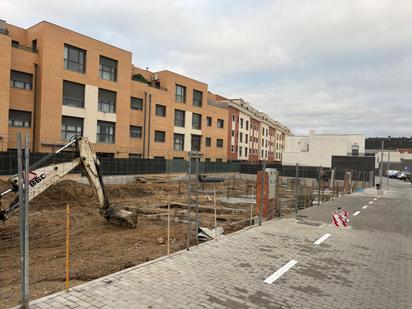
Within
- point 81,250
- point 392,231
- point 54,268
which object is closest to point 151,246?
point 81,250

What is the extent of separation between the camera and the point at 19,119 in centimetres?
2712

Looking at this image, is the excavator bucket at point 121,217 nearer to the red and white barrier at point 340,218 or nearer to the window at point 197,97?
the red and white barrier at point 340,218

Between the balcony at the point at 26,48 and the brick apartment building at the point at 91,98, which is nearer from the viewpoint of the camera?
the brick apartment building at the point at 91,98

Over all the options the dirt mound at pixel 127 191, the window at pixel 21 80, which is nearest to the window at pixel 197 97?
the dirt mound at pixel 127 191

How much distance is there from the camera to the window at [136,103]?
125ft

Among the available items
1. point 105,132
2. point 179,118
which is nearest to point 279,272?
point 105,132

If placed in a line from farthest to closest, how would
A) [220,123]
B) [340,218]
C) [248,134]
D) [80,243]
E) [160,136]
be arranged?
1. [248,134]
2. [220,123]
3. [160,136]
4. [340,218]
5. [80,243]

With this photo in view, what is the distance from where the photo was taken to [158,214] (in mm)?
14875

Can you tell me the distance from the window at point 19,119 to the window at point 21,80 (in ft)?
6.84

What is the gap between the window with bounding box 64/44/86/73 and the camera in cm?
2970

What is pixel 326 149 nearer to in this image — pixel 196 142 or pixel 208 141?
pixel 208 141

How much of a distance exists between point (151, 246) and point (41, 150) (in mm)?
22202

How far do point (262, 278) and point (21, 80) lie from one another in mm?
27695

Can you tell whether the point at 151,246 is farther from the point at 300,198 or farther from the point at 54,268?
the point at 300,198
